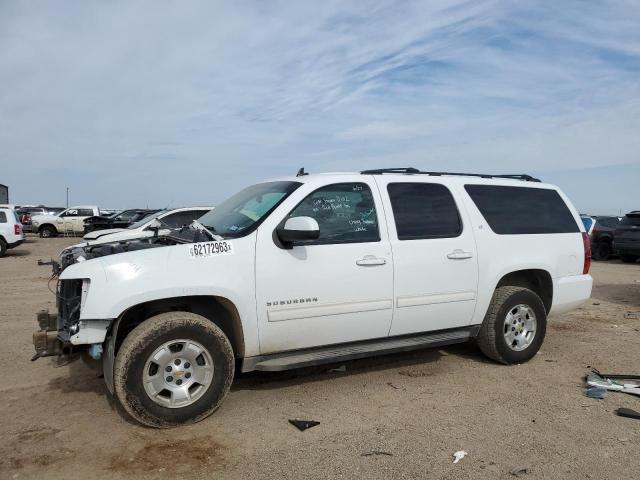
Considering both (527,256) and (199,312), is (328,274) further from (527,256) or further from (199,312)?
(527,256)

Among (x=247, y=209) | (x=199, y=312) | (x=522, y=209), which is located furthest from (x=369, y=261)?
(x=522, y=209)

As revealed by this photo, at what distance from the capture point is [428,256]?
15.8 feet

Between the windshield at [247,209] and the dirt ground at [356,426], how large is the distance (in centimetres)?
145

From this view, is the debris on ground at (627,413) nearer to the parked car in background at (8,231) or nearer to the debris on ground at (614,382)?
the debris on ground at (614,382)

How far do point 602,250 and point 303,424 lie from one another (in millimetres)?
17531

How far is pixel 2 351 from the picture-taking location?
5727 millimetres

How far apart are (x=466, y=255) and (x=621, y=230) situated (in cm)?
1350

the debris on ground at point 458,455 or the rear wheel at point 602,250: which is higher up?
the rear wheel at point 602,250

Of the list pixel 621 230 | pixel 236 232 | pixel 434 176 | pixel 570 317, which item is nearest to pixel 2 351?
pixel 236 232

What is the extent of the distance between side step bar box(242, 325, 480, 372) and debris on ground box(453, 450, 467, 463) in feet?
4.08

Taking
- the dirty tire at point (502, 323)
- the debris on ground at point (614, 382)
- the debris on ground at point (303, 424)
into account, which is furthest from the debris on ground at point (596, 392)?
the debris on ground at point (303, 424)

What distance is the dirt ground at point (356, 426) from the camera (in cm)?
332

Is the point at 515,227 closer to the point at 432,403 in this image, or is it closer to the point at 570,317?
the point at 432,403

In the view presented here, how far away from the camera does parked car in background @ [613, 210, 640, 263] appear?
1555 cm
